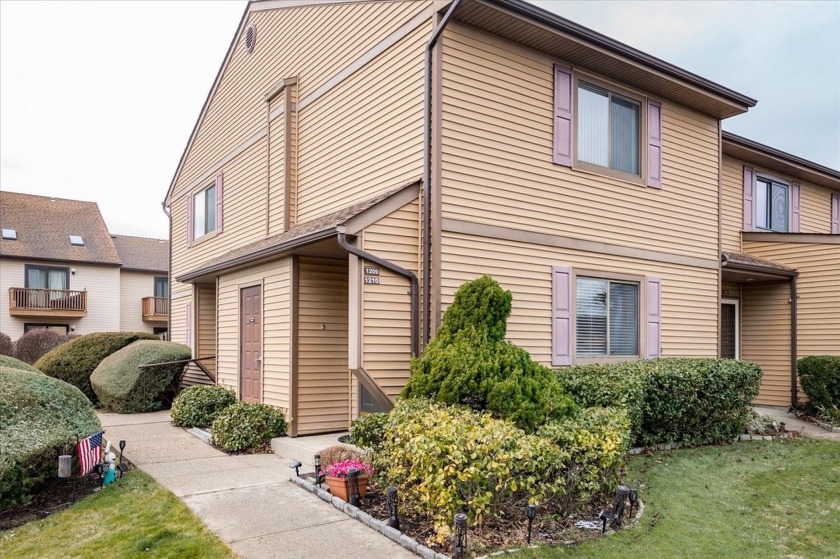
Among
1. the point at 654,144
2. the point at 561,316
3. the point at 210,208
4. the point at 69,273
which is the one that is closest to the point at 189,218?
the point at 210,208

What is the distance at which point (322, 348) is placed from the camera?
941 centimetres

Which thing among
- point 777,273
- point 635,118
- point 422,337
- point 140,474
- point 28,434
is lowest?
point 140,474

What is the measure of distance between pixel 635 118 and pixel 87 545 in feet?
31.2

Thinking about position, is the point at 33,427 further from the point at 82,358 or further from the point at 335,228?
the point at 82,358

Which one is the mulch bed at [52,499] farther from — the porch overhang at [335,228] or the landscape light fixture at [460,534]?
the landscape light fixture at [460,534]

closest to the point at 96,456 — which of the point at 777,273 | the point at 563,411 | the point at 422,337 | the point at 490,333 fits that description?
the point at 422,337

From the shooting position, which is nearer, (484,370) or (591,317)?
(484,370)

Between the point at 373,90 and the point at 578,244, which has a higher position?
the point at 373,90

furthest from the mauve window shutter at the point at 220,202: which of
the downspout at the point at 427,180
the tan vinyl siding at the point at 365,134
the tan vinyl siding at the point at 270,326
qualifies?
the downspout at the point at 427,180

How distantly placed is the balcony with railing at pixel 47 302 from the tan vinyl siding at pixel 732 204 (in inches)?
1034

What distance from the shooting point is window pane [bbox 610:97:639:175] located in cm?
997

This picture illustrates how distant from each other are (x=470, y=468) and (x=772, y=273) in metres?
10.6

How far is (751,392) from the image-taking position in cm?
970

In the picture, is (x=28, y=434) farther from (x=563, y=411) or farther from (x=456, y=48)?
(x=456, y=48)
